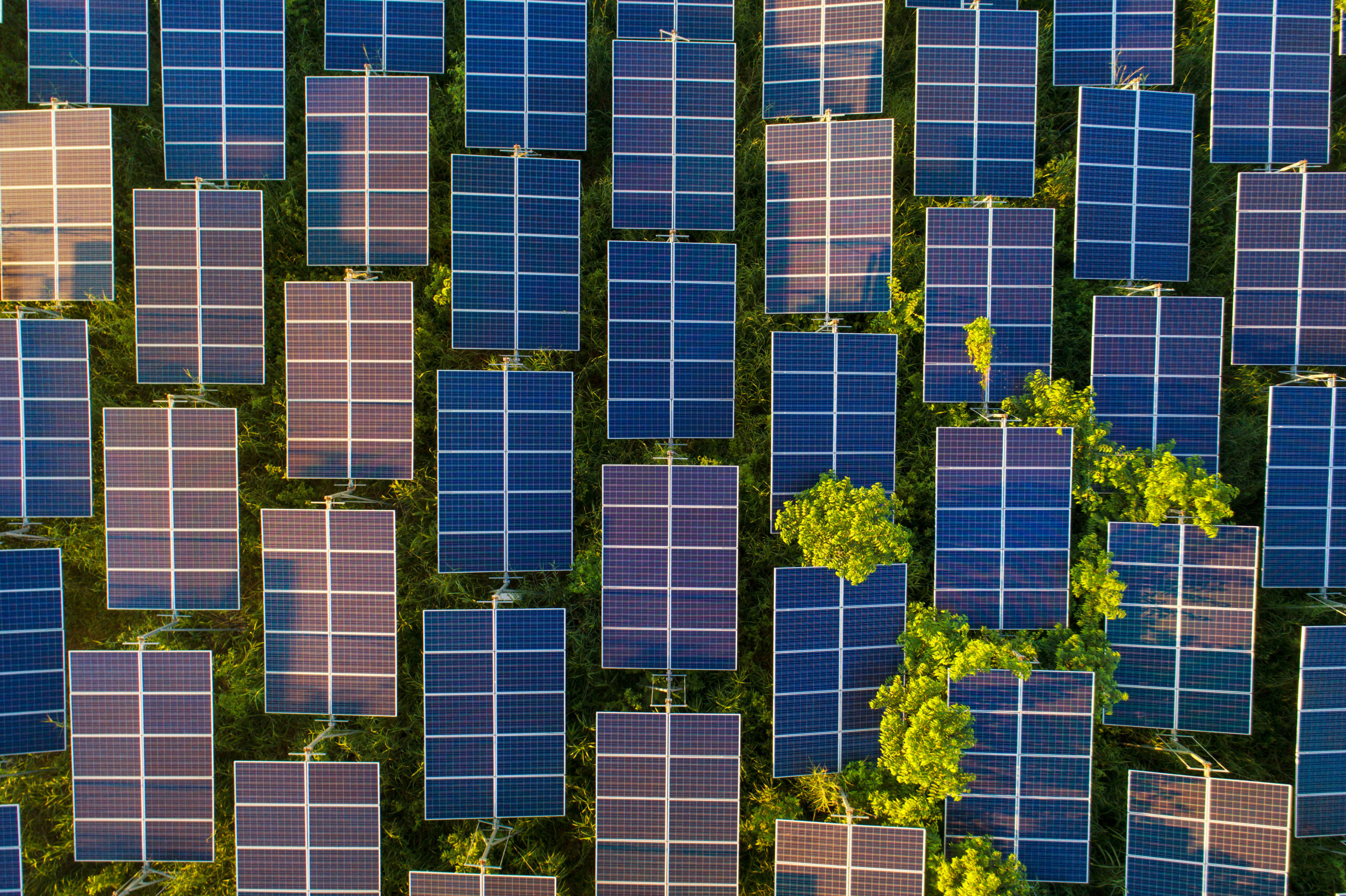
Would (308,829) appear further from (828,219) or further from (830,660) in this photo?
(828,219)

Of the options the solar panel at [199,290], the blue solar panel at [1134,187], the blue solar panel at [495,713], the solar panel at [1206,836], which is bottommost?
the solar panel at [1206,836]

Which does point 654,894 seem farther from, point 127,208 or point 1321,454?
point 127,208

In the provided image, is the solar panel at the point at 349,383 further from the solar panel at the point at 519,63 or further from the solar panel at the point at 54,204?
the solar panel at the point at 54,204

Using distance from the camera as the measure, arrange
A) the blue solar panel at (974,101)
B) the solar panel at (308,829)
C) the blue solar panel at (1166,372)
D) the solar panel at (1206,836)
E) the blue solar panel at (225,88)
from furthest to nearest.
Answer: the blue solar panel at (974,101)
the blue solar panel at (1166,372)
the blue solar panel at (225,88)
the solar panel at (308,829)
the solar panel at (1206,836)

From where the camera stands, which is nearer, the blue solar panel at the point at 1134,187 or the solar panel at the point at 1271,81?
the blue solar panel at the point at 1134,187

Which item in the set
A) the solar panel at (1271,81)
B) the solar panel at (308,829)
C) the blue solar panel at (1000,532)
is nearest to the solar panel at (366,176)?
the solar panel at (308,829)

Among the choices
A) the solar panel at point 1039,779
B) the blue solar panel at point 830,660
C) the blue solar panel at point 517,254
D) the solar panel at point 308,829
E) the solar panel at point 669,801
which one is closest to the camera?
the solar panel at point 308,829

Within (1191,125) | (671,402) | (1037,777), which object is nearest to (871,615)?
(1037,777)

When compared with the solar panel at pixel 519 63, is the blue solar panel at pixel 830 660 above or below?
below
